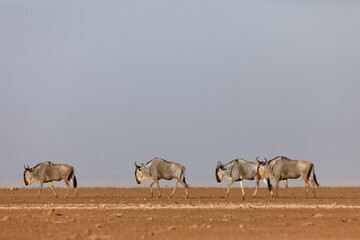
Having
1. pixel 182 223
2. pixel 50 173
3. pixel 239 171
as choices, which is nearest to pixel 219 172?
pixel 239 171

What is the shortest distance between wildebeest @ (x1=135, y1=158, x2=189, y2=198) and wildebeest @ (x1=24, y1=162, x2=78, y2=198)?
12.1 ft

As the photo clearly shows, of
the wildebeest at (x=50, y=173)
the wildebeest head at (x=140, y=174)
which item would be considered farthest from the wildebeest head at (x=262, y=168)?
the wildebeest at (x=50, y=173)

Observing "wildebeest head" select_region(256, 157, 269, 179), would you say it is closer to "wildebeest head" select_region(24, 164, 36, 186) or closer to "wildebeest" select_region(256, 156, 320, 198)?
"wildebeest" select_region(256, 156, 320, 198)

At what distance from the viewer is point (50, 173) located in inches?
1494

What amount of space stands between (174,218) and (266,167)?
52.4 ft

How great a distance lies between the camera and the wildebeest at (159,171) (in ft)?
122

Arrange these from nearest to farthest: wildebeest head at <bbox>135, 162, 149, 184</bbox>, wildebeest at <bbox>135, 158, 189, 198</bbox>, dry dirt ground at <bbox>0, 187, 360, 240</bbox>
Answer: dry dirt ground at <bbox>0, 187, 360, 240</bbox> < wildebeest at <bbox>135, 158, 189, 198</bbox> < wildebeest head at <bbox>135, 162, 149, 184</bbox>

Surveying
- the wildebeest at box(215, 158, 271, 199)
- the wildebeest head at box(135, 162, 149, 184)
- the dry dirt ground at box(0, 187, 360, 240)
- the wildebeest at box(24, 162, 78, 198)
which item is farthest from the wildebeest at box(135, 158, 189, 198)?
the dry dirt ground at box(0, 187, 360, 240)

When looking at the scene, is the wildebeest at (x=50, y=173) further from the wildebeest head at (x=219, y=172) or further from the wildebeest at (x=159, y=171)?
the wildebeest head at (x=219, y=172)

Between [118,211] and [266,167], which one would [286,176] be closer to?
[266,167]

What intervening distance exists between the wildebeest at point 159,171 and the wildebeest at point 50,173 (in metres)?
3.70

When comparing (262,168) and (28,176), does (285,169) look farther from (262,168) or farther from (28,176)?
(28,176)

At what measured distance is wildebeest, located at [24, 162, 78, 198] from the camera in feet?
123

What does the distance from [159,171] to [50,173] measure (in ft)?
18.5
